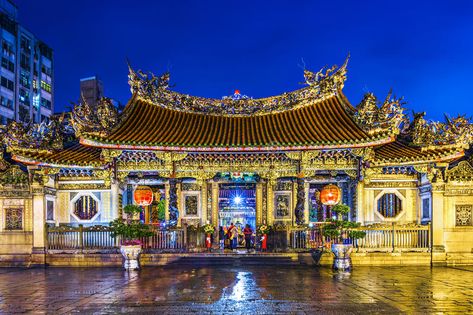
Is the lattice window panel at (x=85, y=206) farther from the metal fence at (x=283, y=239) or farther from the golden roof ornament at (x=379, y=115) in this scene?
the golden roof ornament at (x=379, y=115)

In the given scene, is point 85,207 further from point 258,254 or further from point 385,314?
point 385,314

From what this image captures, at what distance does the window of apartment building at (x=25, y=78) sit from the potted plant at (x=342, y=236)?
2250 inches

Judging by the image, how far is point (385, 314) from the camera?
9773 millimetres

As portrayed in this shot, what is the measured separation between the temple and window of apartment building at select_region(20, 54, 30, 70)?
4716 centimetres

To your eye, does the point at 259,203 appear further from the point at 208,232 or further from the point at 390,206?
the point at 390,206

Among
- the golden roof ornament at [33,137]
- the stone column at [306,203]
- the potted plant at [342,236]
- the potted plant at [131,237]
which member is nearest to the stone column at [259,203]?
the stone column at [306,203]

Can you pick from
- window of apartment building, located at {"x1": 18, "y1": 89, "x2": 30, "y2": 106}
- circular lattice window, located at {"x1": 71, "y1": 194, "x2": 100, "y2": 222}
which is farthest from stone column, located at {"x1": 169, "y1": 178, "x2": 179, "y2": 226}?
window of apartment building, located at {"x1": 18, "y1": 89, "x2": 30, "y2": 106}

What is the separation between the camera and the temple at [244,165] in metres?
20.0

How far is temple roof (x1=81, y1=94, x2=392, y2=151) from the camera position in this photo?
20.1 meters

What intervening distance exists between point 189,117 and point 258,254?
767 cm

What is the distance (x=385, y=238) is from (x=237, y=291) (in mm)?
9105

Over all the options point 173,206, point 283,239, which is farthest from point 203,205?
point 283,239

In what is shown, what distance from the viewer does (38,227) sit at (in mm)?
20078

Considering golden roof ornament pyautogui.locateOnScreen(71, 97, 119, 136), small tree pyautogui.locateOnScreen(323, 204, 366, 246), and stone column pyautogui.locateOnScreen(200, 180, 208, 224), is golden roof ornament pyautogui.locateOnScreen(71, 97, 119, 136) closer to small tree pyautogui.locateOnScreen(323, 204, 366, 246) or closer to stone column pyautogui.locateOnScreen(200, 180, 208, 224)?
stone column pyautogui.locateOnScreen(200, 180, 208, 224)
